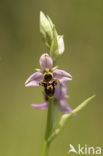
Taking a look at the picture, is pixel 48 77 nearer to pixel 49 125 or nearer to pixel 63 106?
pixel 49 125

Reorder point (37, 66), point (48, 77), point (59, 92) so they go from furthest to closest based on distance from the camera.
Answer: point (37, 66), point (59, 92), point (48, 77)

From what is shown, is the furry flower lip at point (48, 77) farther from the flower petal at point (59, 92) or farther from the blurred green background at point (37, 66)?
the blurred green background at point (37, 66)

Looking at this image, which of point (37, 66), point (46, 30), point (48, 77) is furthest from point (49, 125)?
point (37, 66)

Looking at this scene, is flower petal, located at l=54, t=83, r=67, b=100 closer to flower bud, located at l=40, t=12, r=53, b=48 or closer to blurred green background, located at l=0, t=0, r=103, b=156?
flower bud, located at l=40, t=12, r=53, b=48

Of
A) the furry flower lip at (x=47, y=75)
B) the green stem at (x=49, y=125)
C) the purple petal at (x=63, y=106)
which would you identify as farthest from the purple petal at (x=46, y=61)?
the purple petal at (x=63, y=106)

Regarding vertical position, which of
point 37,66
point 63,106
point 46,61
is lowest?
point 63,106

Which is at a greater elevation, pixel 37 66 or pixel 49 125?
pixel 37 66

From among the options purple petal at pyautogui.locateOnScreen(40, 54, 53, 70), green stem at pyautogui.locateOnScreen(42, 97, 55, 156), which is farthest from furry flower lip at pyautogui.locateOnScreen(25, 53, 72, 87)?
green stem at pyautogui.locateOnScreen(42, 97, 55, 156)

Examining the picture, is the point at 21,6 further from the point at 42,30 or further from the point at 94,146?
the point at 42,30
